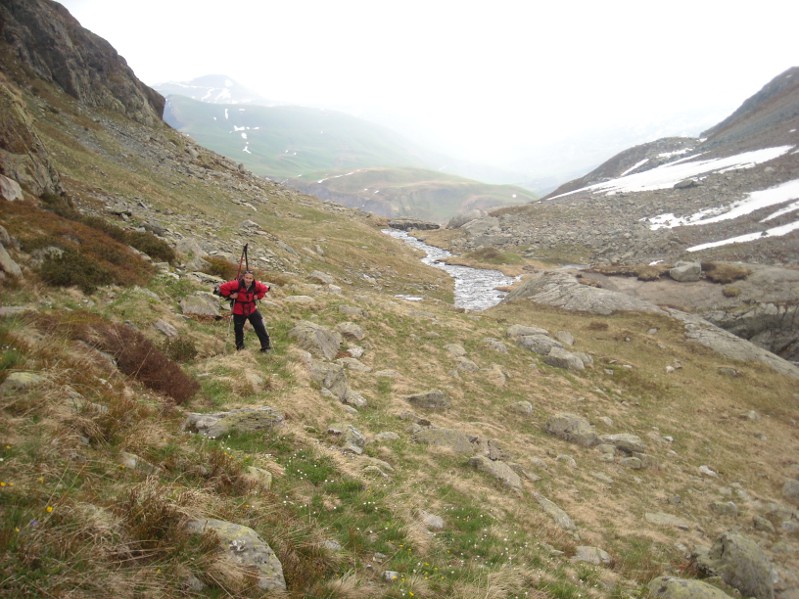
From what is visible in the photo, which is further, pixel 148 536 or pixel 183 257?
pixel 183 257

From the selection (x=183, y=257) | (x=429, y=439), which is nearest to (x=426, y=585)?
(x=429, y=439)

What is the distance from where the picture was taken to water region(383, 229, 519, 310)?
45.6m

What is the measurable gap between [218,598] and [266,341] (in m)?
10.9

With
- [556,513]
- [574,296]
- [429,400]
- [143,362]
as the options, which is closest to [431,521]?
[556,513]

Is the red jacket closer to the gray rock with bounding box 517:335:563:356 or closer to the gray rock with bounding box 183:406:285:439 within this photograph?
the gray rock with bounding box 183:406:285:439

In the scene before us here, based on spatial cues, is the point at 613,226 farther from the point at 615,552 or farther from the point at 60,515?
the point at 60,515

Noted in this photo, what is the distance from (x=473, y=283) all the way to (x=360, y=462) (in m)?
46.5

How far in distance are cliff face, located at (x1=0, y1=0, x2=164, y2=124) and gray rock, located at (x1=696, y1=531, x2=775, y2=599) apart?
6852 cm

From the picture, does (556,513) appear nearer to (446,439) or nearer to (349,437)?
(446,439)

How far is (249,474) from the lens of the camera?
695cm

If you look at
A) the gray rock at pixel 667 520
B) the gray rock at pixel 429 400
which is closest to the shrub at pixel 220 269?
the gray rock at pixel 429 400

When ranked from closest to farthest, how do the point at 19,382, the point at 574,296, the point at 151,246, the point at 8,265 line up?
the point at 19,382 → the point at 8,265 → the point at 151,246 → the point at 574,296

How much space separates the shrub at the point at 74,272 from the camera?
39.7ft

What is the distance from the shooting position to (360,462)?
9.60 m
